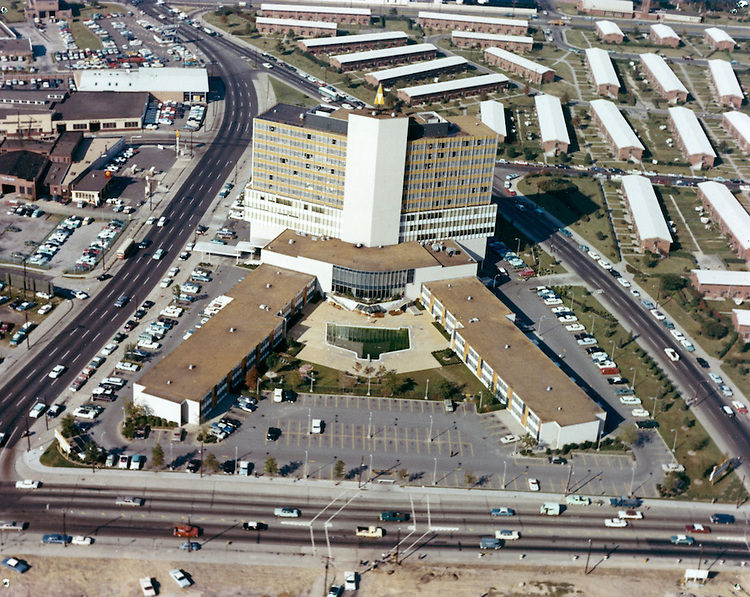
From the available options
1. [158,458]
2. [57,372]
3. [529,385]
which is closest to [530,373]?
[529,385]

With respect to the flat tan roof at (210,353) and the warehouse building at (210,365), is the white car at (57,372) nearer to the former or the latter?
the warehouse building at (210,365)

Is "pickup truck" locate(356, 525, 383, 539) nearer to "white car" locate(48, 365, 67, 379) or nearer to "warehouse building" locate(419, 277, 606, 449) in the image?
"warehouse building" locate(419, 277, 606, 449)

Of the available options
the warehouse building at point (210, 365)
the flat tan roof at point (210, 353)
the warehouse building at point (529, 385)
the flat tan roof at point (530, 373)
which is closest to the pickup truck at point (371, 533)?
the warehouse building at point (529, 385)

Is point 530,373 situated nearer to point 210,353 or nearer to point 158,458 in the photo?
point 210,353

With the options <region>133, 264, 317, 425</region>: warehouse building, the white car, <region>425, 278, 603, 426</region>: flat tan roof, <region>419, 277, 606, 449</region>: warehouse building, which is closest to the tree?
<region>133, 264, 317, 425</region>: warehouse building

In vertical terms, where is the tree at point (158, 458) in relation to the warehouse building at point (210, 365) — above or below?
below

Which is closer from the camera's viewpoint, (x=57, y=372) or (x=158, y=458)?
(x=158, y=458)

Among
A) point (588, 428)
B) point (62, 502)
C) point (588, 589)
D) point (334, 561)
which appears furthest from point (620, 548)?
point (62, 502)
